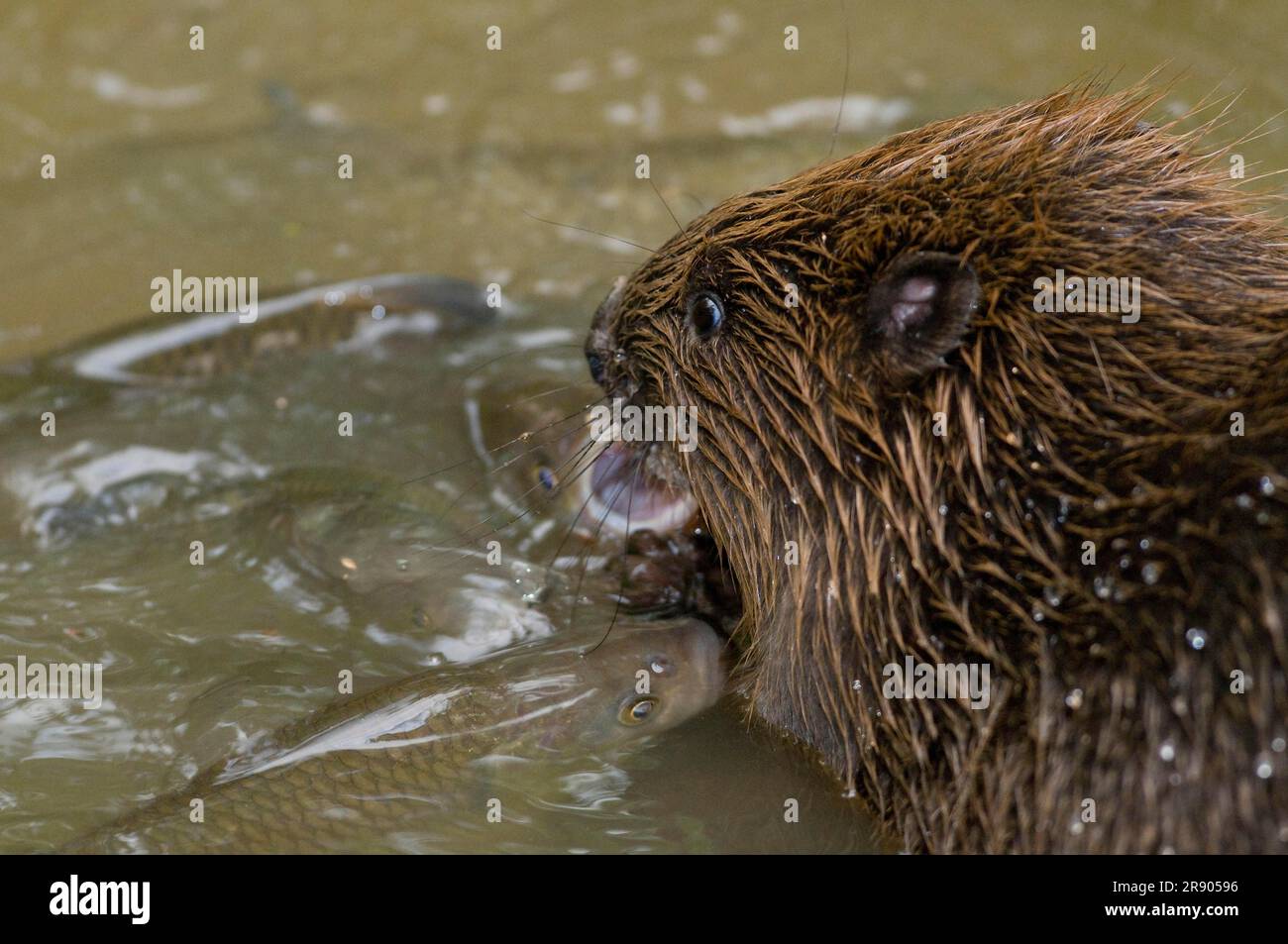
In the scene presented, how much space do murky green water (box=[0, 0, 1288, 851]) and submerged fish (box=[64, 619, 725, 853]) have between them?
111mm

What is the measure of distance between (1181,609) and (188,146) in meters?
5.10

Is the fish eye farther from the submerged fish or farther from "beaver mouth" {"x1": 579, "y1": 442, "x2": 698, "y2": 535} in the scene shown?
"beaver mouth" {"x1": 579, "y1": 442, "x2": 698, "y2": 535}

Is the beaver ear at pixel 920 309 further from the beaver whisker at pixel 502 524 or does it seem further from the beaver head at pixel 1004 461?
the beaver whisker at pixel 502 524

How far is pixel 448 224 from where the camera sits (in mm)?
5625

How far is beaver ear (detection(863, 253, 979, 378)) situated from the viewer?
9.07ft

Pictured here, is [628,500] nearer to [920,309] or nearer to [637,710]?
[637,710]

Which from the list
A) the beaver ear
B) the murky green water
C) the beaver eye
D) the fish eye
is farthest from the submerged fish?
the beaver ear

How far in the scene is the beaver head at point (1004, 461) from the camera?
94.8 inches

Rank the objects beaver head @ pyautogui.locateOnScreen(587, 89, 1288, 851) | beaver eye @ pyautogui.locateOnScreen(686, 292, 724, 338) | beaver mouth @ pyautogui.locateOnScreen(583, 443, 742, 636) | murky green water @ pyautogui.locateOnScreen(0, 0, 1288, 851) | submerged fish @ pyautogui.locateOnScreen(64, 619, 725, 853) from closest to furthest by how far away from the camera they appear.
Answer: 1. beaver head @ pyautogui.locateOnScreen(587, 89, 1288, 851)
2. submerged fish @ pyautogui.locateOnScreen(64, 619, 725, 853)
3. beaver eye @ pyautogui.locateOnScreen(686, 292, 724, 338)
4. murky green water @ pyautogui.locateOnScreen(0, 0, 1288, 851)
5. beaver mouth @ pyautogui.locateOnScreen(583, 443, 742, 636)

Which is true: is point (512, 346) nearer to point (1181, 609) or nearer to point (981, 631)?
point (981, 631)

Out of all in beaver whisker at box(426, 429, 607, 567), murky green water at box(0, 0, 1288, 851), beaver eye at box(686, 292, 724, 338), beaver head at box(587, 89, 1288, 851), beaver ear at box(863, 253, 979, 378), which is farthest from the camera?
beaver whisker at box(426, 429, 607, 567)

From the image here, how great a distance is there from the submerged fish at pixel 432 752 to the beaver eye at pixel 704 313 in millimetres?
763
